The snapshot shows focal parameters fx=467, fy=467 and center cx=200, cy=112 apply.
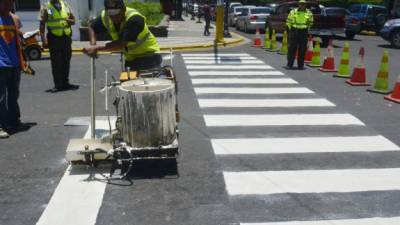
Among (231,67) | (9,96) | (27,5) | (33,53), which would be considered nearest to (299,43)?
(231,67)

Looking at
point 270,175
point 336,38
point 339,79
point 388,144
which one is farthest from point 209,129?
point 336,38

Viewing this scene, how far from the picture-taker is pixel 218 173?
505cm

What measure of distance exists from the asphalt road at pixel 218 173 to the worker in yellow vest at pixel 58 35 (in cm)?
96

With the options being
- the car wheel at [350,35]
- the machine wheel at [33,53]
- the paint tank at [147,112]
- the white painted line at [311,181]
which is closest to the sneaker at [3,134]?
the paint tank at [147,112]

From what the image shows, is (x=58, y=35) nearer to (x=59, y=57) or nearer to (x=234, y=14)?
(x=59, y=57)

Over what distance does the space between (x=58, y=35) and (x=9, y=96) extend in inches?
120

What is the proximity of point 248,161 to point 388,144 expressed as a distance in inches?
80.0

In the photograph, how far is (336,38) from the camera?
24.4 meters

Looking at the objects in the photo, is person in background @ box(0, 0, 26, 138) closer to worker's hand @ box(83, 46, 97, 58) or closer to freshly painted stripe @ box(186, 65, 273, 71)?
worker's hand @ box(83, 46, 97, 58)

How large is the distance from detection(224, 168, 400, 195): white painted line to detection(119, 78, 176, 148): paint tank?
2.77 ft

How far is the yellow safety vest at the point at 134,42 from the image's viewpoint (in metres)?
5.34

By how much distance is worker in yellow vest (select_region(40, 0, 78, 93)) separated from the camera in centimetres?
941

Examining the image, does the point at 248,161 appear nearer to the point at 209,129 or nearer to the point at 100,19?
the point at 209,129

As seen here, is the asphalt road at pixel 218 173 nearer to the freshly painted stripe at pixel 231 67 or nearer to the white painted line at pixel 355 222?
the white painted line at pixel 355 222
